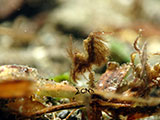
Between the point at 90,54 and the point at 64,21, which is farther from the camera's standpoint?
the point at 64,21

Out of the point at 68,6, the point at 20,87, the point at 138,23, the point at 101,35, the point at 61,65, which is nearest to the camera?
the point at 20,87

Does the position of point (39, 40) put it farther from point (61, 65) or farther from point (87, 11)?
point (87, 11)

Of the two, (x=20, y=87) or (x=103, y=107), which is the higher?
(x=20, y=87)

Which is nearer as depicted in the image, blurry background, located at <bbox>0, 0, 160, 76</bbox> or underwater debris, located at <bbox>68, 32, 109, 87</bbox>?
underwater debris, located at <bbox>68, 32, 109, 87</bbox>

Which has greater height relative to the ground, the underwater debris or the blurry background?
the blurry background

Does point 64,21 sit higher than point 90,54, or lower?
higher

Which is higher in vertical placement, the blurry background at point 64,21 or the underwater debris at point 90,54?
the blurry background at point 64,21

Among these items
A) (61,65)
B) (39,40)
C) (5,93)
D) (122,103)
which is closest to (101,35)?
(122,103)

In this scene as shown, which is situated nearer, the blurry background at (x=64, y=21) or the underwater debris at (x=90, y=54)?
the underwater debris at (x=90, y=54)
